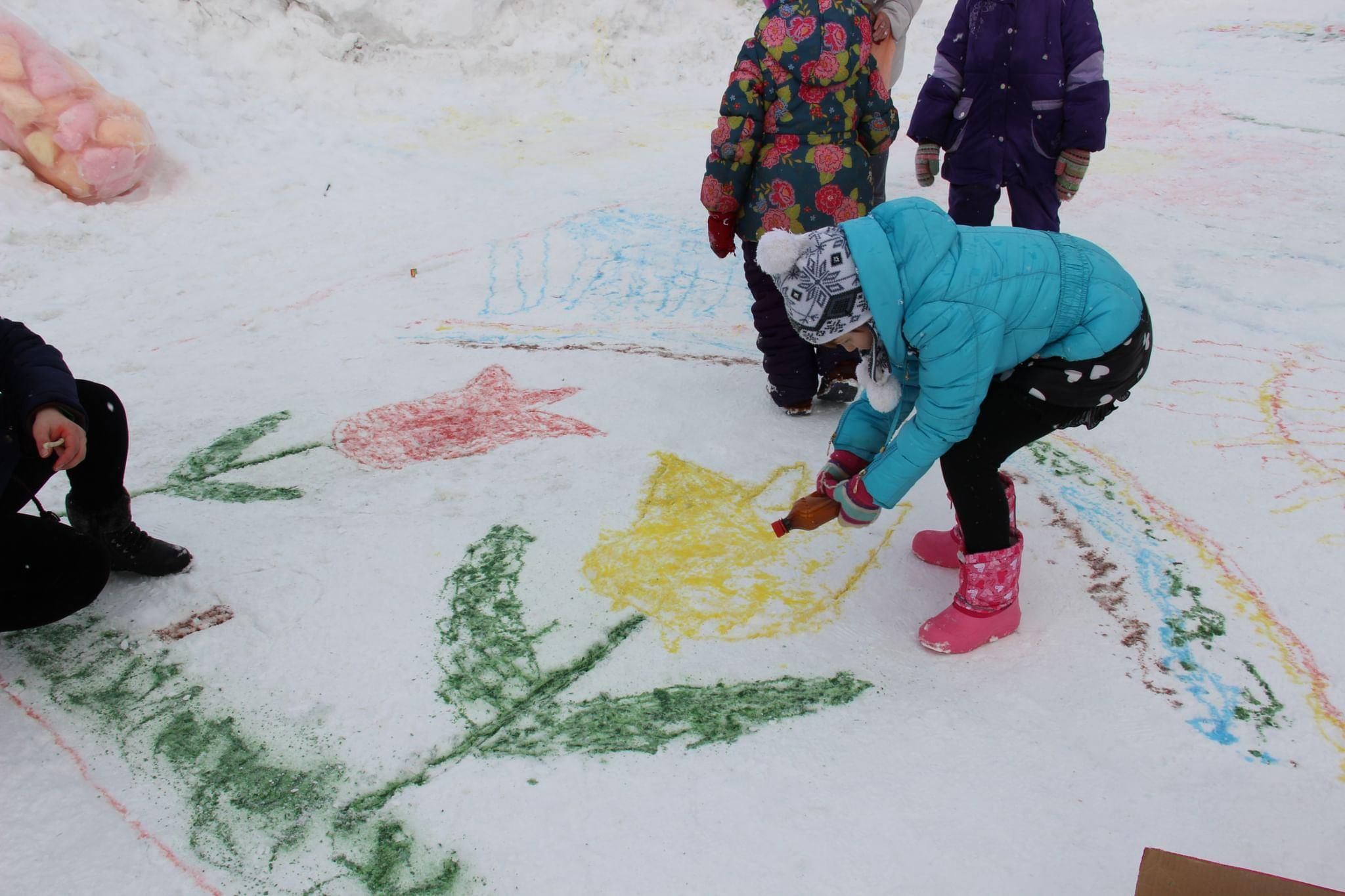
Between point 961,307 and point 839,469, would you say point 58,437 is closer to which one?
point 839,469

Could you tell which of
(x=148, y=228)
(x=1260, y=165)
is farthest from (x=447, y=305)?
(x=1260, y=165)

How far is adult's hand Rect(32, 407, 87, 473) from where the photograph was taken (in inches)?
71.4

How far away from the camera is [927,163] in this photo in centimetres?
343

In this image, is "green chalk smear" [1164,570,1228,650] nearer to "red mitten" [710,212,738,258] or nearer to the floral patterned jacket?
the floral patterned jacket

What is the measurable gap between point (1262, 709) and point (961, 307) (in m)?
1.00

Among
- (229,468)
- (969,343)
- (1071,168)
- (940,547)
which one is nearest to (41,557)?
(229,468)

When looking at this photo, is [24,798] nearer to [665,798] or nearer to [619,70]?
[665,798]

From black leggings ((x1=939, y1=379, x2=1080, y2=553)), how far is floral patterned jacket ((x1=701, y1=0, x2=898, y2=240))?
946 millimetres

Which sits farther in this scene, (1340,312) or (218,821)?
(1340,312)

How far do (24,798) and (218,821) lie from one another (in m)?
0.36

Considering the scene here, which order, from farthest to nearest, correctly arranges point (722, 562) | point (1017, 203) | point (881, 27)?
point (881, 27)
point (1017, 203)
point (722, 562)

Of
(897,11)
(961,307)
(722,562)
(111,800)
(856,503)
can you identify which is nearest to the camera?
(111,800)

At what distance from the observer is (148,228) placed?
443cm

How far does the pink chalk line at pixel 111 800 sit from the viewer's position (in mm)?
1507
